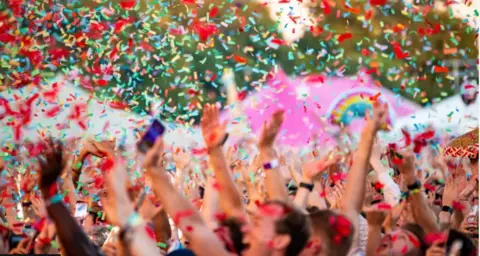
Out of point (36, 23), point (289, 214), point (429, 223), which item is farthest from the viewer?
point (36, 23)

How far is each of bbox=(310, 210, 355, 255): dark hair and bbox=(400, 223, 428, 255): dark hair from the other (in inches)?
15.3

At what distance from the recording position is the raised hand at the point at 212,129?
350cm

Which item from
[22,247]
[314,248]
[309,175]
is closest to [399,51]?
[309,175]

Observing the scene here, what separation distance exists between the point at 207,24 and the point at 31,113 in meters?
1.65

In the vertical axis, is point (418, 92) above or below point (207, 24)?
below

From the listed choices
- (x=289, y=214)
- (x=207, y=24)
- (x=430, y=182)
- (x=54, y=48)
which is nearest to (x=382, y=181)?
(x=430, y=182)

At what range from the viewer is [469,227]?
526 cm

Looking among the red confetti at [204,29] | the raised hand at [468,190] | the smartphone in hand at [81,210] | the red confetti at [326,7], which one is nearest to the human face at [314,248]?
the raised hand at [468,190]

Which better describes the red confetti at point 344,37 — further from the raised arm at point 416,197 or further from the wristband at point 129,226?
the wristband at point 129,226

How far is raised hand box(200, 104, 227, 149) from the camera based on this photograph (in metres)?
3.50

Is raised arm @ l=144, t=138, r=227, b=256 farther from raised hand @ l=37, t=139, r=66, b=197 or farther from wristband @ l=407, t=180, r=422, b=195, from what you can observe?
wristband @ l=407, t=180, r=422, b=195

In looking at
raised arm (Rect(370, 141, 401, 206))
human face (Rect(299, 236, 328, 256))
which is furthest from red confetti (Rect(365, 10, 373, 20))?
human face (Rect(299, 236, 328, 256))

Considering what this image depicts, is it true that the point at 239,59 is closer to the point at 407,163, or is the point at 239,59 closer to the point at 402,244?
the point at 407,163

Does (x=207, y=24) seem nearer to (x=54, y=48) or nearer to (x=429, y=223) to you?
(x=54, y=48)
